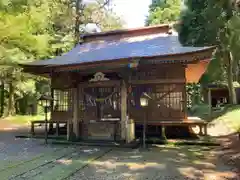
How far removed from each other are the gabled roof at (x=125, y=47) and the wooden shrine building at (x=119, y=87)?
39mm

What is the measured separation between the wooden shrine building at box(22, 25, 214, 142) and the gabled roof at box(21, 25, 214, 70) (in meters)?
0.04

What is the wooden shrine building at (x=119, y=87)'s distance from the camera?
8461mm

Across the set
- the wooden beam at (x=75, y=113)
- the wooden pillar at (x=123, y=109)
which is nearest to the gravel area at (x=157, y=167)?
the wooden pillar at (x=123, y=109)

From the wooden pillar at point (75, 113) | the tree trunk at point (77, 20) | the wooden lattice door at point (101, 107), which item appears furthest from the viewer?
the tree trunk at point (77, 20)

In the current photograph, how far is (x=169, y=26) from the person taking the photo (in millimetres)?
11891

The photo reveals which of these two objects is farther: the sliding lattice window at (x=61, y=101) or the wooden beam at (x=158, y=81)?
the sliding lattice window at (x=61, y=101)

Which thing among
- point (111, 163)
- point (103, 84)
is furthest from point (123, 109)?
point (111, 163)

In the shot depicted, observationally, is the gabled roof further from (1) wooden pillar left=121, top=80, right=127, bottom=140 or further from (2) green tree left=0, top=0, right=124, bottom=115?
(2) green tree left=0, top=0, right=124, bottom=115

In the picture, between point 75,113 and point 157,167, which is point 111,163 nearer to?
point 157,167

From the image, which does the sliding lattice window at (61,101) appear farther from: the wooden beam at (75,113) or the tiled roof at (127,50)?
the tiled roof at (127,50)

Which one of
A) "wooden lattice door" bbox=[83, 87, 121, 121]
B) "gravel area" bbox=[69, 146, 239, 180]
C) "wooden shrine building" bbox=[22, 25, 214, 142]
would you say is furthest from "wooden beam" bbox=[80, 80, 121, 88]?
"gravel area" bbox=[69, 146, 239, 180]

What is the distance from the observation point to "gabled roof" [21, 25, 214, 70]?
862cm

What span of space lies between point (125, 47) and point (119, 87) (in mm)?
2324

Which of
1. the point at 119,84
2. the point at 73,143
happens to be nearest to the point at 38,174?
the point at 73,143
